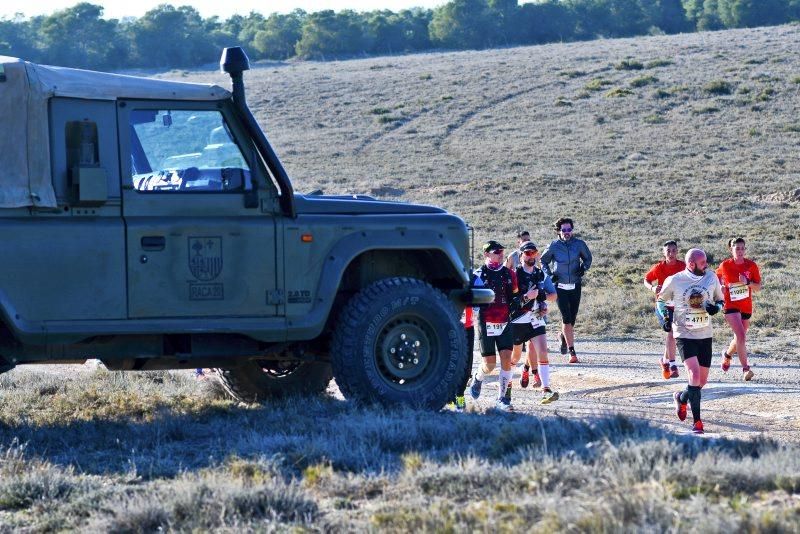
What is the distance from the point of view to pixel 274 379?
11.0 meters

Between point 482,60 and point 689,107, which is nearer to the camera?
point 689,107

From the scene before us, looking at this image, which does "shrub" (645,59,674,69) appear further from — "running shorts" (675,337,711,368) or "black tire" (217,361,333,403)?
"black tire" (217,361,333,403)

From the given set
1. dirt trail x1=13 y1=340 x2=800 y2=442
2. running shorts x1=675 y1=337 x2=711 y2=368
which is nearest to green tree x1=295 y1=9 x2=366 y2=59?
dirt trail x1=13 y1=340 x2=800 y2=442

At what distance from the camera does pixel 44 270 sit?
854cm

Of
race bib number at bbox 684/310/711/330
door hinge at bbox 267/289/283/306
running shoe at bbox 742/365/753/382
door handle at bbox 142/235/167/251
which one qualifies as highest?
door handle at bbox 142/235/167/251

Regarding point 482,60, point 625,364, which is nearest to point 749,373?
point 625,364

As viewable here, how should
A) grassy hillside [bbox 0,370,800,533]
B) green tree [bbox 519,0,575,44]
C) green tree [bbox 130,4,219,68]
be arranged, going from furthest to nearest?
green tree [bbox 519,0,575,44] < green tree [bbox 130,4,219,68] < grassy hillside [bbox 0,370,800,533]

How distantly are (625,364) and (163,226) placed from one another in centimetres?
847

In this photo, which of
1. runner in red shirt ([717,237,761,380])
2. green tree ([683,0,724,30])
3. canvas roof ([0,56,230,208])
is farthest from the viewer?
green tree ([683,0,724,30])

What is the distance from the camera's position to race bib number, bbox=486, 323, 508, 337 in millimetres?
12609

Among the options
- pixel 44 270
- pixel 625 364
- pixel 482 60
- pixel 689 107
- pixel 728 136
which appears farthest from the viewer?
pixel 482 60

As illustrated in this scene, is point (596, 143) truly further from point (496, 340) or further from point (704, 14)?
point (704, 14)

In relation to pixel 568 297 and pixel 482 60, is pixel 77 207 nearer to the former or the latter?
pixel 568 297

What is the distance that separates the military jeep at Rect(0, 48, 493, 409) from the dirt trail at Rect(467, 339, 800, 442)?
1.37 metres
